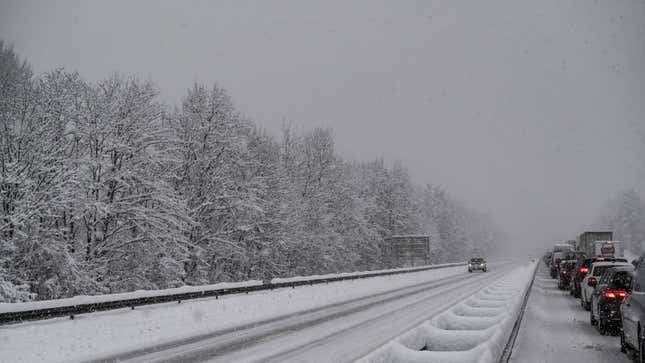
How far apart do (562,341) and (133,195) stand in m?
24.6

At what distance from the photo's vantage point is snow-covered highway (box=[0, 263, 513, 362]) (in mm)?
10516

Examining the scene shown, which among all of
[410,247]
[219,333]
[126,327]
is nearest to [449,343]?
[219,333]

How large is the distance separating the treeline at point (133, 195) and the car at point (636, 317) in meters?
19.2

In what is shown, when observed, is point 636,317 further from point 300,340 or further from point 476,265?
point 476,265

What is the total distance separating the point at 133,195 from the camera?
101 ft

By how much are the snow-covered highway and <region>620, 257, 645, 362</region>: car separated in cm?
444

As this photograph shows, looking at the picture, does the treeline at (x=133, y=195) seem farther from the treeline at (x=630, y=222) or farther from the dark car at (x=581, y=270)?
the treeline at (x=630, y=222)

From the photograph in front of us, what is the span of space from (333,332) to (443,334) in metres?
7.13

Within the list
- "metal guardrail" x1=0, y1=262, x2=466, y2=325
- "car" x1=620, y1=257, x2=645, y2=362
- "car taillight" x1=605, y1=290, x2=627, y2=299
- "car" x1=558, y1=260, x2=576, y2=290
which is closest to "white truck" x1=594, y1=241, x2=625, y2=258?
"car" x1=558, y1=260, x2=576, y2=290

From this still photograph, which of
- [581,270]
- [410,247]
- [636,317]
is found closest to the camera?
[636,317]

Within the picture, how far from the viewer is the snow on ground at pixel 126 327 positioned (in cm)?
1068

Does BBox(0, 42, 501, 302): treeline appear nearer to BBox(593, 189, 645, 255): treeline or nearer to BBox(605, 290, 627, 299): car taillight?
BBox(605, 290, 627, 299): car taillight

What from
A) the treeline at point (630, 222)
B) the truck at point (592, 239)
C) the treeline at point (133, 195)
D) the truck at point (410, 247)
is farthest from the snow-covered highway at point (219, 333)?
the treeline at point (630, 222)


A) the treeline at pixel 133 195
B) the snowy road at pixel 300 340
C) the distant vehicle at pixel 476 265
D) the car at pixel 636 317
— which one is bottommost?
the distant vehicle at pixel 476 265
